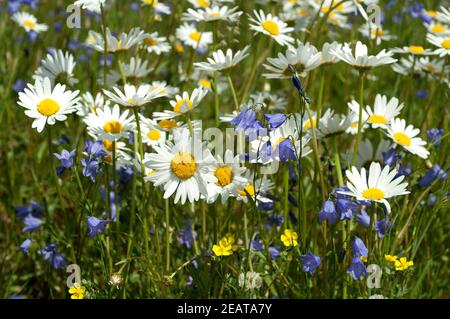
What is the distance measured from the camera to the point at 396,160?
91.1 inches

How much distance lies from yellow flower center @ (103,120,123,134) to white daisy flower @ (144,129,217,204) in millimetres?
352

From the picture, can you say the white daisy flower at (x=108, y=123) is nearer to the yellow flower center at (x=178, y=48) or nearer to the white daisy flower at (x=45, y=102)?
the white daisy flower at (x=45, y=102)

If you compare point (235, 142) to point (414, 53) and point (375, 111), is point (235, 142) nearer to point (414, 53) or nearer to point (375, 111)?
point (375, 111)

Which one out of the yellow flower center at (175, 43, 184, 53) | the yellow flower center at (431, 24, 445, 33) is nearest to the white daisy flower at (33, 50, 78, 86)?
the yellow flower center at (175, 43, 184, 53)

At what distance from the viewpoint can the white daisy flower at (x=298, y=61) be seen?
7.26ft

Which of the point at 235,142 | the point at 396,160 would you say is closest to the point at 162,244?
the point at 235,142

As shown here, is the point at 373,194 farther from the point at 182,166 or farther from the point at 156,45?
the point at 156,45

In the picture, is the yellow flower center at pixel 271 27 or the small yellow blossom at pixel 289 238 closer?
the small yellow blossom at pixel 289 238

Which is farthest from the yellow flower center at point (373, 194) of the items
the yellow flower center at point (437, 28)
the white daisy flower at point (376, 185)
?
the yellow flower center at point (437, 28)

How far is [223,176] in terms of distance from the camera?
81.9 inches

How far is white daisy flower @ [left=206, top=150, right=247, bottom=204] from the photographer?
2.04 metres

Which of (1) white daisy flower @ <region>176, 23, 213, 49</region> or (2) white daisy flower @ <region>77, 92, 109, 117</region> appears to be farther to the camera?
(1) white daisy flower @ <region>176, 23, 213, 49</region>

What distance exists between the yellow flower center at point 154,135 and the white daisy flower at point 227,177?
0.47 m

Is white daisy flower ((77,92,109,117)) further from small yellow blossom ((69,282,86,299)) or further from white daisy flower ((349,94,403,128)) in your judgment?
white daisy flower ((349,94,403,128))
